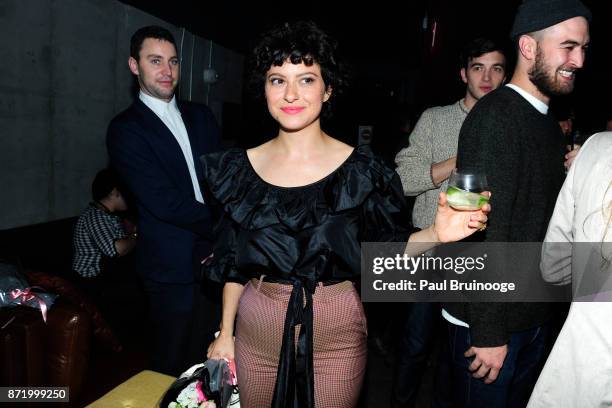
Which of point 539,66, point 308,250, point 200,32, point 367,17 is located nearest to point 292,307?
point 308,250

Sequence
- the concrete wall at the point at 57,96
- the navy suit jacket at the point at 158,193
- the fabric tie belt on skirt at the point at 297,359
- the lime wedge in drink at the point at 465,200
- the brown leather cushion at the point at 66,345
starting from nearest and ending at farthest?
the lime wedge in drink at the point at 465,200, the fabric tie belt on skirt at the point at 297,359, the brown leather cushion at the point at 66,345, the navy suit jacket at the point at 158,193, the concrete wall at the point at 57,96

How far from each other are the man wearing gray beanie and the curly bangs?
53 centimetres

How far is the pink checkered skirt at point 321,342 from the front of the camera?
157 centimetres

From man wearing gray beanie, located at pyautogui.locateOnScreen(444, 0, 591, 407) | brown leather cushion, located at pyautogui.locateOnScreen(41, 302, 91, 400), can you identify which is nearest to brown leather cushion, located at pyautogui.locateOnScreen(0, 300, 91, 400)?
brown leather cushion, located at pyautogui.locateOnScreen(41, 302, 91, 400)

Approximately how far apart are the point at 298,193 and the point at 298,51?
486 mm

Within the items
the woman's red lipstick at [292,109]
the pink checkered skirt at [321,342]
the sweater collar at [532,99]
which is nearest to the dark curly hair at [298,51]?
the woman's red lipstick at [292,109]

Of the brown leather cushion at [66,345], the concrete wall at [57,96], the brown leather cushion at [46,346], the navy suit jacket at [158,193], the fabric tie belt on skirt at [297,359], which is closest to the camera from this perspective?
the fabric tie belt on skirt at [297,359]

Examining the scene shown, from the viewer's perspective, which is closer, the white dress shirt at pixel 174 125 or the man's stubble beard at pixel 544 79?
the man's stubble beard at pixel 544 79

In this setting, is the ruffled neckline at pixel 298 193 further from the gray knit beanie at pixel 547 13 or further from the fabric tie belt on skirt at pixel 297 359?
the gray knit beanie at pixel 547 13

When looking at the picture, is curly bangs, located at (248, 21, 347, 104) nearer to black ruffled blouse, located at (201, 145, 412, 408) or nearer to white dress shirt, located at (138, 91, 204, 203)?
black ruffled blouse, located at (201, 145, 412, 408)

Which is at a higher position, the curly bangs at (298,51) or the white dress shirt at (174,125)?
the curly bangs at (298,51)

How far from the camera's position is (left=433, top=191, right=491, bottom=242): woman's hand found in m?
1.28

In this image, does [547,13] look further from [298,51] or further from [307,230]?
[307,230]

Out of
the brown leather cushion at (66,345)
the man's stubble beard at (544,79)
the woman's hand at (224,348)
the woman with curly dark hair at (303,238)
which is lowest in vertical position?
the brown leather cushion at (66,345)
